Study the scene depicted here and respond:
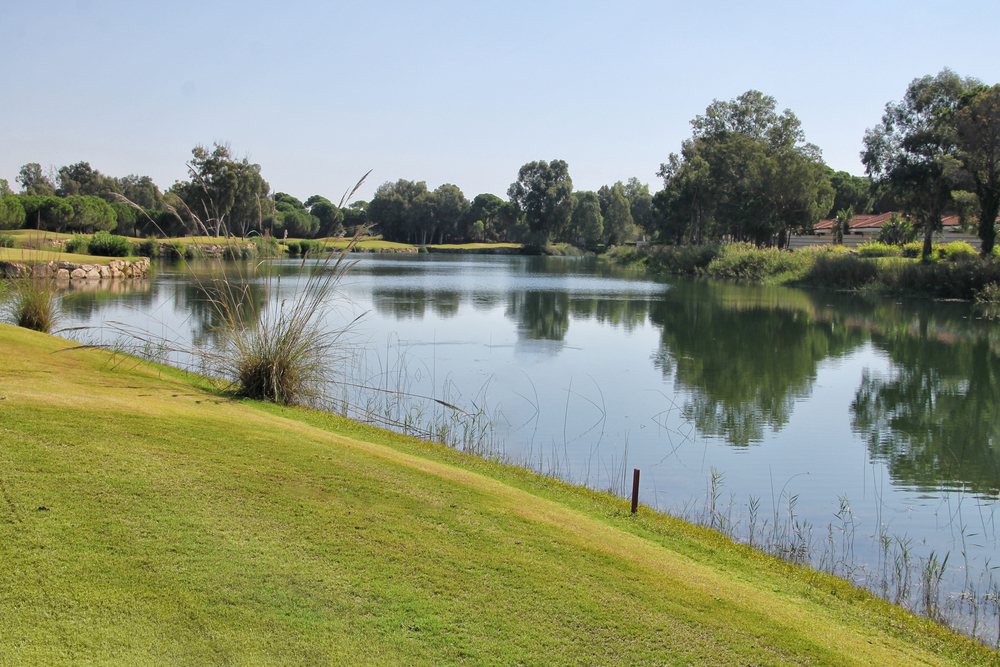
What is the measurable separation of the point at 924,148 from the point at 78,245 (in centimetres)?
4449

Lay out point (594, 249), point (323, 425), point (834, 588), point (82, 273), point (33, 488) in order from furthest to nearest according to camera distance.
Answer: point (594, 249), point (82, 273), point (323, 425), point (834, 588), point (33, 488)

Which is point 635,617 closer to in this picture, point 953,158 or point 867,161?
point 953,158

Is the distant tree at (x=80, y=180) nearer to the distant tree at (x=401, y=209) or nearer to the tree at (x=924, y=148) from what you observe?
the distant tree at (x=401, y=209)

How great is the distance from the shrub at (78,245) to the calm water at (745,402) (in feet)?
49.3

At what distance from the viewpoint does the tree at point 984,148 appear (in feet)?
98.9

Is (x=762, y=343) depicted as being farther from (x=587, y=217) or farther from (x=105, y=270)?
(x=587, y=217)

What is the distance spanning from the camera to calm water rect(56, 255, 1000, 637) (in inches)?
286

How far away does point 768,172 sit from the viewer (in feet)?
160

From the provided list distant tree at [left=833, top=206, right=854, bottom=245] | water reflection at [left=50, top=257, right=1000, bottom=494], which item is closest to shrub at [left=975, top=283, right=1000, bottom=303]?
water reflection at [left=50, top=257, right=1000, bottom=494]

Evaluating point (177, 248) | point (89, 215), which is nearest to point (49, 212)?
point (89, 215)

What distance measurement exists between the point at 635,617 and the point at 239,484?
2514mm

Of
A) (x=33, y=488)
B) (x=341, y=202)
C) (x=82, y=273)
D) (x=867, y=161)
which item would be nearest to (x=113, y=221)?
(x=82, y=273)

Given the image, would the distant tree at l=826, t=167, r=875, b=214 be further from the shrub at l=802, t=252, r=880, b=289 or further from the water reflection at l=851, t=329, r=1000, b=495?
the water reflection at l=851, t=329, r=1000, b=495

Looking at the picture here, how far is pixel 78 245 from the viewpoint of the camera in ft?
127
